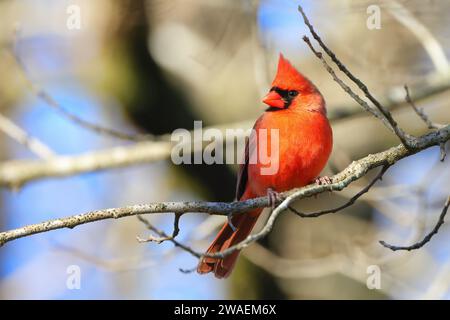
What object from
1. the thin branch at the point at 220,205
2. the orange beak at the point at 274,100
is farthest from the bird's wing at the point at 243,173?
the thin branch at the point at 220,205

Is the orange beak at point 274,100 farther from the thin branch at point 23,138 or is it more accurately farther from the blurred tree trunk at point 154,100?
the blurred tree trunk at point 154,100

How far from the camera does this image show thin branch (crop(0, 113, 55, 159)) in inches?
175

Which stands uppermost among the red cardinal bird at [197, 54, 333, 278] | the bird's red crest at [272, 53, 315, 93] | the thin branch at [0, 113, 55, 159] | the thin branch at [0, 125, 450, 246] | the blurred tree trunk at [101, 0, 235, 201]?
the blurred tree trunk at [101, 0, 235, 201]

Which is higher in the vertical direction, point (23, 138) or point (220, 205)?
point (23, 138)

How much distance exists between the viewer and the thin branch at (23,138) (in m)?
4.44

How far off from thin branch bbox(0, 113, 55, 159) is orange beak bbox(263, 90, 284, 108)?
1.84m

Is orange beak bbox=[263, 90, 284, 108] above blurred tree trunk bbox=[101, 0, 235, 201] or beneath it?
beneath

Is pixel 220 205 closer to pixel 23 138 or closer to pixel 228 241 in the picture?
pixel 228 241

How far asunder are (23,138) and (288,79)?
1.92 metres

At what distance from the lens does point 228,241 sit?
3369 millimetres

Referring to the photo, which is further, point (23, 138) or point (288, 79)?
point (23, 138)

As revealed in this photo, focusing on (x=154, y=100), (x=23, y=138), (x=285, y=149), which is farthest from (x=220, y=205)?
(x=154, y=100)

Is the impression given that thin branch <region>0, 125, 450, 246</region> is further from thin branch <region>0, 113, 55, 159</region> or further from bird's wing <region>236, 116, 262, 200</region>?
thin branch <region>0, 113, 55, 159</region>

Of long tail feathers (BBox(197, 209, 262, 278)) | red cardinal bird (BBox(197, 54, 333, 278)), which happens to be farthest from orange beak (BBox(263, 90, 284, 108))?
long tail feathers (BBox(197, 209, 262, 278))
